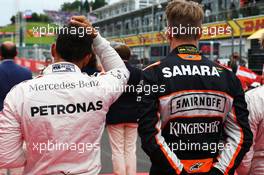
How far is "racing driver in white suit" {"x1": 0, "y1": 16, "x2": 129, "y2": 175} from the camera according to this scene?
202cm

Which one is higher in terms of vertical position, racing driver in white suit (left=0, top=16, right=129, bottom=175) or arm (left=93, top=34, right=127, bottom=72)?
arm (left=93, top=34, right=127, bottom=72)

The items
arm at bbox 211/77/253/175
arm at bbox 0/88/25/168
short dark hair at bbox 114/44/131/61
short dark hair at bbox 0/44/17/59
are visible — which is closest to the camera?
arm at bbox 0/88/25/168

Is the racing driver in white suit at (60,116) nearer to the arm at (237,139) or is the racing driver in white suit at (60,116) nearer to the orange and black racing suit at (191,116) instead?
the orange and black racing suit at (191,116)

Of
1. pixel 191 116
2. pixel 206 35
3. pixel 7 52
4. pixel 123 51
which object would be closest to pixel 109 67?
pixel 191 116

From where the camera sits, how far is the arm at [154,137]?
208 cm

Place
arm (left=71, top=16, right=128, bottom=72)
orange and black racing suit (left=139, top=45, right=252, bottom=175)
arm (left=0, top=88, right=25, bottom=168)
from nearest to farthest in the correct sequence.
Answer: arm (left=0, top=88, right=25, bottom=168)
orange and black racing suit (left=139, top=45, right=252, bottom=175)
arm (left=71, top=16, right=128, bottom=72)

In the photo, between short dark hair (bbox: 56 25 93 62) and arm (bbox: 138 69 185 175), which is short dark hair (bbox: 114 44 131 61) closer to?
short dark hair (bbox: 56 25 93 62)

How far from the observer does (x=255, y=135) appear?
2404 millimetres

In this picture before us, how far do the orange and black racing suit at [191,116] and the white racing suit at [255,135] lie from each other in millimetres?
134

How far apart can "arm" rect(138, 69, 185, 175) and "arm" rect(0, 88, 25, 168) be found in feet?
2.13

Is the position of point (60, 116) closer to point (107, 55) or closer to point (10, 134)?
point (10, 134)

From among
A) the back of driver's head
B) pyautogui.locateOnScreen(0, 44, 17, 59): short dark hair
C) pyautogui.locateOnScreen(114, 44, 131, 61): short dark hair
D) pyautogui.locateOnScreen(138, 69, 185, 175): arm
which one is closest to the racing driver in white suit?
pyautogui.locateOnScreen(138, 69, 185, 175): arm

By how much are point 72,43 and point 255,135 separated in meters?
1.22

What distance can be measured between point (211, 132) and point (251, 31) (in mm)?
20734
